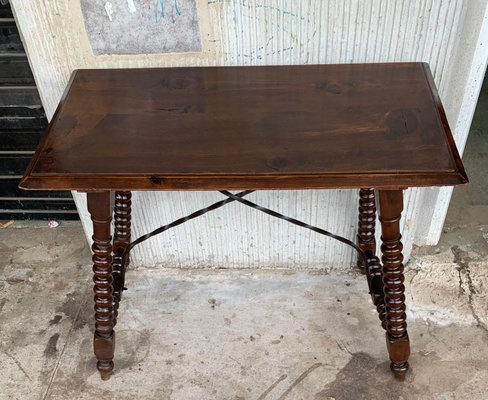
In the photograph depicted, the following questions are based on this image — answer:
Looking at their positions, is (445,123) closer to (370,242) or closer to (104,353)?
(370,242)

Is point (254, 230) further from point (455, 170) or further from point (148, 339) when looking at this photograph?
point (455, 170)

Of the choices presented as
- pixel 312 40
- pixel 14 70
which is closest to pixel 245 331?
pixel 312 40

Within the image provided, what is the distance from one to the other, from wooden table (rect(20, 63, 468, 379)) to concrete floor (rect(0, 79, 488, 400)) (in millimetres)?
178

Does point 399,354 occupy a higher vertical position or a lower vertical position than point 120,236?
lower

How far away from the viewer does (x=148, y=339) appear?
2100mm

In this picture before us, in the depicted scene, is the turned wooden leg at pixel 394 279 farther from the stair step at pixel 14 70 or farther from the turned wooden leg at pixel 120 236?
the stair step at pixel 14 70

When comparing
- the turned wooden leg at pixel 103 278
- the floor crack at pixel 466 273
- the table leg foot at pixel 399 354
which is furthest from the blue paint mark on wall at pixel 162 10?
the floor crack at pixel 466 273

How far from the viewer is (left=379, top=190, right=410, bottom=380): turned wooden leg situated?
156 centimetres

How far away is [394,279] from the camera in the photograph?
5.59 feet

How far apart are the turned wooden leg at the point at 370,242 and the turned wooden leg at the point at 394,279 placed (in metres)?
0.10

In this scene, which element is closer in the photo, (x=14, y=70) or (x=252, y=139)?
(x=252, y=139)

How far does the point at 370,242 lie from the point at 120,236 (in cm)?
95

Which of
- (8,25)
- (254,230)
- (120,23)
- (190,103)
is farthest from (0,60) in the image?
(254,230)

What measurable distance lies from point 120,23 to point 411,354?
4.87ft
